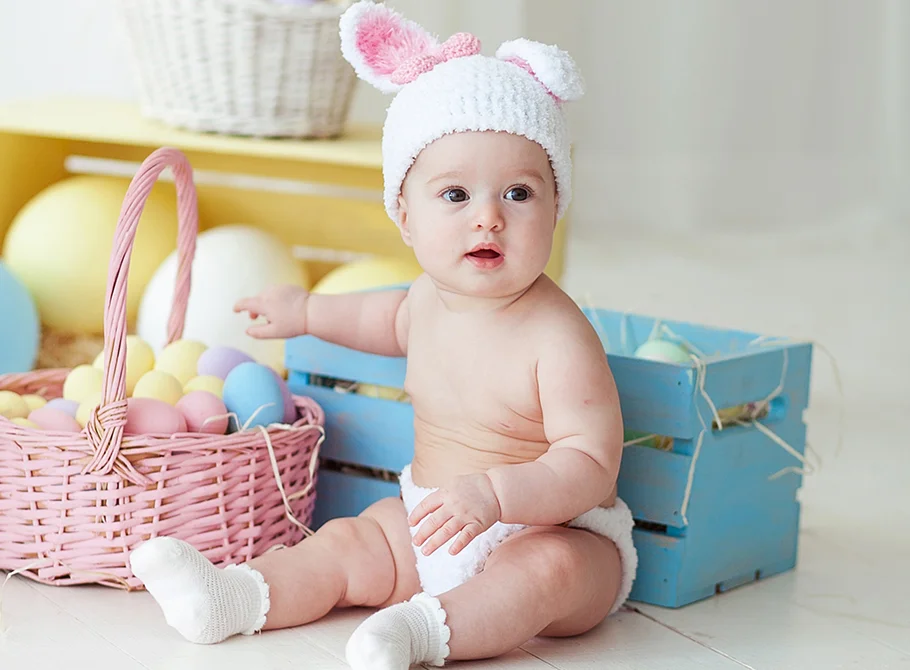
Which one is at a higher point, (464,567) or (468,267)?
(468,267)

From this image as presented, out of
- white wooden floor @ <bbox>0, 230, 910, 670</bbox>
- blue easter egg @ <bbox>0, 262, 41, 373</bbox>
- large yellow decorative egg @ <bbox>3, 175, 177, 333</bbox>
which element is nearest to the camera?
white wooden floor @ <bbox>0, 230, 910, 670</bbox>

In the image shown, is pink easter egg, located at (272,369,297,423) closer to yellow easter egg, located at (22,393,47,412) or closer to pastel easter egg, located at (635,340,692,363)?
yellow easter egg, located at (22,393,47,412)

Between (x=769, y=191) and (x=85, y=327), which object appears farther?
(x=769, y=191)

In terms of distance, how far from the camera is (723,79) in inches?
→ 165

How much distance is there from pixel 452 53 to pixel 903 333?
1.92 meters

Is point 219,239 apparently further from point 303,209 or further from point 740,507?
point 740,507

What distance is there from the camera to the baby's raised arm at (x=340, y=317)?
1.37 m

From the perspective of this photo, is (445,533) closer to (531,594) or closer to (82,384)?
(531,594)

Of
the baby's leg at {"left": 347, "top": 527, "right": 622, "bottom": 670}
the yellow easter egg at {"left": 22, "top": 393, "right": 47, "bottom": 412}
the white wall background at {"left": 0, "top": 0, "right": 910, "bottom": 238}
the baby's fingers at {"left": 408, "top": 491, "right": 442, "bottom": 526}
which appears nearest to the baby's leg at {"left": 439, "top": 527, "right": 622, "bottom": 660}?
the baby's leg at {"left": 347, "top": 527, "right": 622, "bottom": 670}

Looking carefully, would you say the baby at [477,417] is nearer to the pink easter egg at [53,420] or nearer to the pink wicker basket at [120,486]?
the pink wicker basket at [120,486]

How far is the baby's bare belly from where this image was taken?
1.23 m

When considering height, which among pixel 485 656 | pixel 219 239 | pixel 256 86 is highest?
pixel 256 86

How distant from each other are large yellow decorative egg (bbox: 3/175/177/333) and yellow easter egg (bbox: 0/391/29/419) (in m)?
0.74

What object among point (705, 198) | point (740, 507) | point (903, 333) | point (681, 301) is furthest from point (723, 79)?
point (740, 507)
